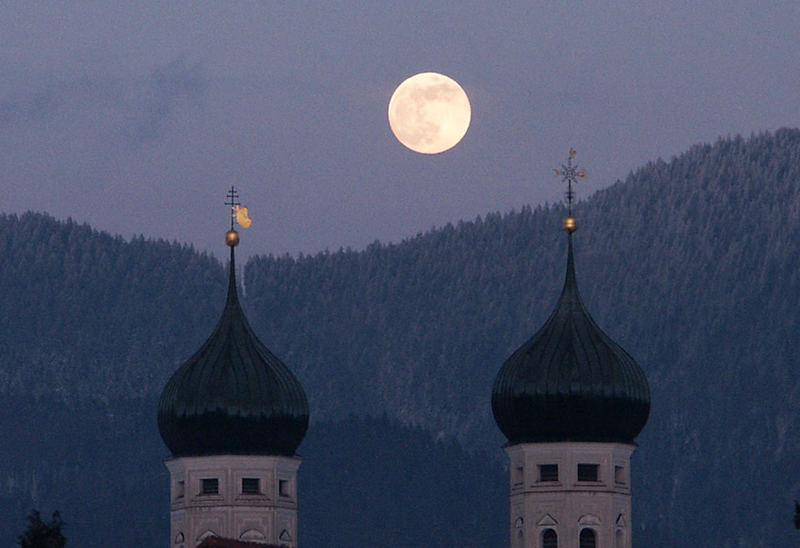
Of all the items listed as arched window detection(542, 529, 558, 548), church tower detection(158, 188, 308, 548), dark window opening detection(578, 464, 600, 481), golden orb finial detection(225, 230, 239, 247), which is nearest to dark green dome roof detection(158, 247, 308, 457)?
church tower detection(158, 188, 308, 548)

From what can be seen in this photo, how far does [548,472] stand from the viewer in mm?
86812

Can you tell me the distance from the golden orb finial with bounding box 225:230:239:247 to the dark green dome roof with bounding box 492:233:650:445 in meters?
11.7

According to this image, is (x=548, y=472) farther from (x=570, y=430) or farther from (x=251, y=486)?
(x=251, y=486)

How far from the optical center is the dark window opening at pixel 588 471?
86.6m

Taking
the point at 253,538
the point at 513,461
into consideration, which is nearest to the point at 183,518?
the point at 253,538

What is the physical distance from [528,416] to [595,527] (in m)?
4.35

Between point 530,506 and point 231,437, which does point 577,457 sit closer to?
point 530,506

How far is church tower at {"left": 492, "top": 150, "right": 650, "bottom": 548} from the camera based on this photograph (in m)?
86.1

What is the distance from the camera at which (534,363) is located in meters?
88.9

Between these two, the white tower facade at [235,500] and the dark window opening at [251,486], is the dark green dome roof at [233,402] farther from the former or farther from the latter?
the dark window opening at [251,486]

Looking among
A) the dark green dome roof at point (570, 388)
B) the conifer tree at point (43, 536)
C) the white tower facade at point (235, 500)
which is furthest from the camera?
the white tower facade at point (235, 500)

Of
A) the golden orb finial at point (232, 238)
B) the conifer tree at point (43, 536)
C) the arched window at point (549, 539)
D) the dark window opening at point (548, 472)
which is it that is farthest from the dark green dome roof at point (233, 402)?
the conifer tree at point (43, 536)

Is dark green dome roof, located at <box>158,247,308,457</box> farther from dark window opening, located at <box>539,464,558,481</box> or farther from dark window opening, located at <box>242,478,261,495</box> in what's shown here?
dark window opening, located at <box>539,464,558,481</box>

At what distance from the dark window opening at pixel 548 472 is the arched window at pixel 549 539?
1.71 metres
